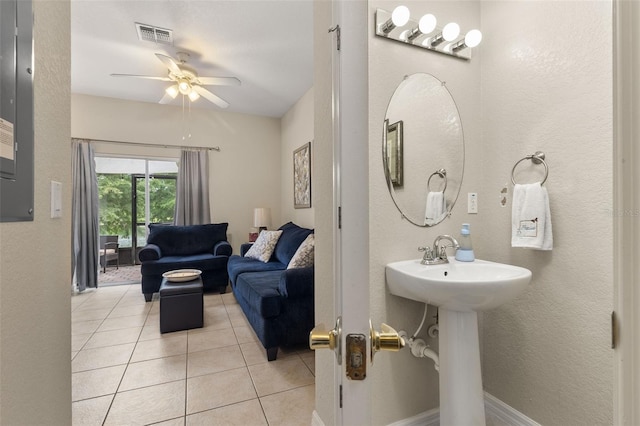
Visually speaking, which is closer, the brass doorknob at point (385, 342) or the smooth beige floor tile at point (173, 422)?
the brass doorknob at point (385, 342)

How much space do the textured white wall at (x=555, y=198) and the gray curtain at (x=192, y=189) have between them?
13.2ft

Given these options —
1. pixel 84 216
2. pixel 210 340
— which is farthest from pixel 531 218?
pixel 84 216

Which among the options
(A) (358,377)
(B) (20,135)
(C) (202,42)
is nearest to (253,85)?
(C) (202,42)

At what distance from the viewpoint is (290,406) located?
1.68m

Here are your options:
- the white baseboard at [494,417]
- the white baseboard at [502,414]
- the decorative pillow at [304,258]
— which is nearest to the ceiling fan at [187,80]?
the decorative pillow at [304,258]

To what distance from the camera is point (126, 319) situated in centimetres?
298

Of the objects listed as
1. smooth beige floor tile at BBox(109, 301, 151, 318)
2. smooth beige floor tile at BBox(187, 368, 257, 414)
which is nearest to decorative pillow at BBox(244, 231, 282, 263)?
smooth beige floor tile at BBox(109, 301, 151, 318)

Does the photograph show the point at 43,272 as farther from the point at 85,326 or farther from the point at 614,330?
the point at 85,326

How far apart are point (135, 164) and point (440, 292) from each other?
17.0 feet

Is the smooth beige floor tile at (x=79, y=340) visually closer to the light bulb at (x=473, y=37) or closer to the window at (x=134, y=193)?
the window at (x=134, y=193)

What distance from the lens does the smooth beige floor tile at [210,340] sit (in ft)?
7.77

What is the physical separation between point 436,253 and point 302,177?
9.45 ft

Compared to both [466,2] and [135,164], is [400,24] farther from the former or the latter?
[135,164]

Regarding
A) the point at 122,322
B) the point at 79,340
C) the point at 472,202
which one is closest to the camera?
the point at 472,202
